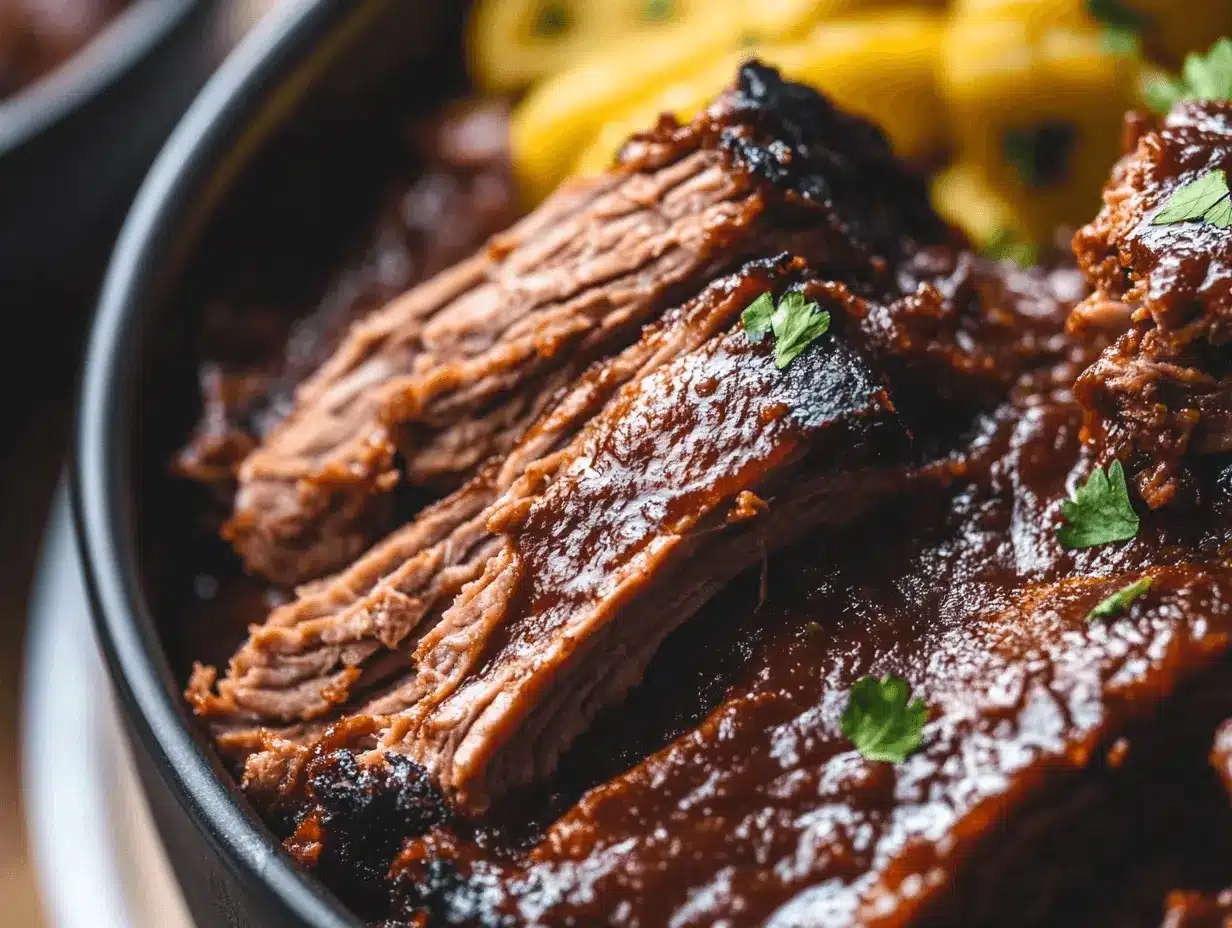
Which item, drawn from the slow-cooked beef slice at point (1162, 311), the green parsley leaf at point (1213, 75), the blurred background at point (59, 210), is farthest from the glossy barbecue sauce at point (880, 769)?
the blurred background at point (59, 210)

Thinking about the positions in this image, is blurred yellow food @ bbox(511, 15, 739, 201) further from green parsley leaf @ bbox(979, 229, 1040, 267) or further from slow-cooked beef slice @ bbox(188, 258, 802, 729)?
slow-cooked beef slice @ bbox(188, 258, 802, 729)

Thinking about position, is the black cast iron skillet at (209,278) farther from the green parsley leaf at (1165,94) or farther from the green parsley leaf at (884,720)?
the green parsley leaf at (1165,94)

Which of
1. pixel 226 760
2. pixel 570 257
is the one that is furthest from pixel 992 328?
pixel 226 760

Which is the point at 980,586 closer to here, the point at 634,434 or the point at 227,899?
the point at 634,434

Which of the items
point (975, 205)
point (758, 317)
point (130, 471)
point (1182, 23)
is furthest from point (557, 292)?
point (1182, 23)

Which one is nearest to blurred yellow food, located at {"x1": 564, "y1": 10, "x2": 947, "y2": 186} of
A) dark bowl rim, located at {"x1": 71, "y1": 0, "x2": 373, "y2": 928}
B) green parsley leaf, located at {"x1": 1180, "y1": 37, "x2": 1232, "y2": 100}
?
dark bowl rim, located at {"x1": 71, "y1": 0, "x2": 373, "y2": 928}

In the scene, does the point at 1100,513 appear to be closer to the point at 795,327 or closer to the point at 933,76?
the point at 795,327

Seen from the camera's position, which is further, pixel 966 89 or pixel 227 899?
pixel 966 89
